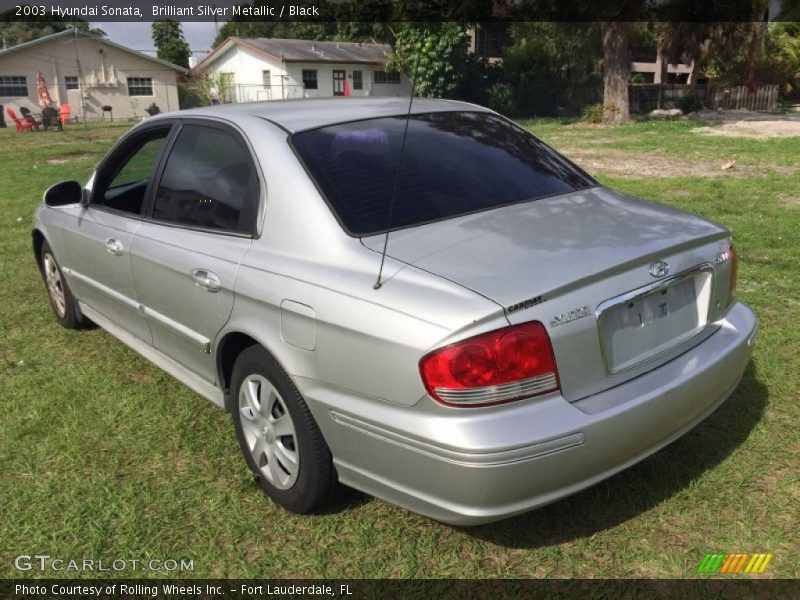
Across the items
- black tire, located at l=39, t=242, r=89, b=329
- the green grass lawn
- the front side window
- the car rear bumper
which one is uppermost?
the front side window

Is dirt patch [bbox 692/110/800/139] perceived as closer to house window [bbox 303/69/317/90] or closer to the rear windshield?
the rear windshield

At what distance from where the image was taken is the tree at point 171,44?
178 ft

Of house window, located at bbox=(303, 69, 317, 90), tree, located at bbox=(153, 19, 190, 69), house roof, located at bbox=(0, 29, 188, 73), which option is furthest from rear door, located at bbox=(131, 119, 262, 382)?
tree, located at bbox=(153, 19, 190, 69)

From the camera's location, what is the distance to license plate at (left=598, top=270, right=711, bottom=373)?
2.38m

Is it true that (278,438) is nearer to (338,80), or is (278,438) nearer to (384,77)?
(338,80)

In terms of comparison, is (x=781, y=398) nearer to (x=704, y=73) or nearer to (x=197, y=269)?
(x=197, y=269)

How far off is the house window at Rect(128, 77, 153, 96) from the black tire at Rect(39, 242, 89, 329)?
3968 cm

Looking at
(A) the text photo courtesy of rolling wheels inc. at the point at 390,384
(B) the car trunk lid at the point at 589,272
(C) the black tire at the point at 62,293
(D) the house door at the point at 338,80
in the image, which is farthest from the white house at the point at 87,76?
(B) the car trunk lid at the point at 589,272

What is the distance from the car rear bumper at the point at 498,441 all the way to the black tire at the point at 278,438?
94 millimetres

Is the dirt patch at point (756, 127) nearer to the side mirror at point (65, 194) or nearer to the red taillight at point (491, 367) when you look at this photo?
the side mirror at point (65, 194)

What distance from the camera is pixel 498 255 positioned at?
2428mm

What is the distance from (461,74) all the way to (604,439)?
34714 mm

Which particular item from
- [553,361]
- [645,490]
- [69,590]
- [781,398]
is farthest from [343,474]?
[781,398]

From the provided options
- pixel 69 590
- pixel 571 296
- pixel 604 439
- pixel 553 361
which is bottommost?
pixel 69 590
